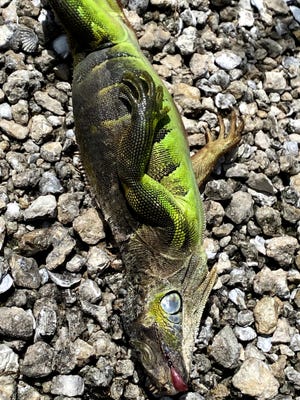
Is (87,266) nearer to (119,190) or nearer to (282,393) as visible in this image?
(119,190)

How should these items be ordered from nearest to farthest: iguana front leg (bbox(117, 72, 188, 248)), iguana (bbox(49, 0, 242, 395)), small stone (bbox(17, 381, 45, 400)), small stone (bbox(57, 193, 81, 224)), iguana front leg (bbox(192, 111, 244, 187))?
iguana (bbox(49, 0, 242, 395)), iguana front leg (bbox(117, 72, 188, 248)), small stone (bbox(17, 381, 45, 400)), small stone (bbox(57, 193, 81, 224)), iguana front leg (bbox(192, 111, 244, 187))

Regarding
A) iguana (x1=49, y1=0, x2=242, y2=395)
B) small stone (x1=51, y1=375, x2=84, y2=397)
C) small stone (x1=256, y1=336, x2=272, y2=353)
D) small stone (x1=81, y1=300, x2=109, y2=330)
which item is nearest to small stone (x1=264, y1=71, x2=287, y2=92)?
iguana (x1=49, y1=0, x2=242, y2=395)

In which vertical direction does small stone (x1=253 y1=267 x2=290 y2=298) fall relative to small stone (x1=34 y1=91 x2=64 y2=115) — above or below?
below

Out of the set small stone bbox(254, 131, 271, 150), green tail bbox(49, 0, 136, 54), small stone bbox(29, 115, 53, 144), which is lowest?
small stone bbox(254, 131, 271, 150)

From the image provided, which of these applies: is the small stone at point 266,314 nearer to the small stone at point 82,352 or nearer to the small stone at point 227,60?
the small stone at point 82,352

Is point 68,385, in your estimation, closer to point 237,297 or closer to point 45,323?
point 45,323

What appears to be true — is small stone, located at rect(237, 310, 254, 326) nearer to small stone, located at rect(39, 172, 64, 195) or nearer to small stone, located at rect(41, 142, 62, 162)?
small stone, located at rect(39, 172, 64, 195)

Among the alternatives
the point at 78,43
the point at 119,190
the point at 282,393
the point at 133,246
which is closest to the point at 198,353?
the point at 282,393

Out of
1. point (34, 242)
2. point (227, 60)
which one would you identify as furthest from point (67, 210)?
point (227, 60)
